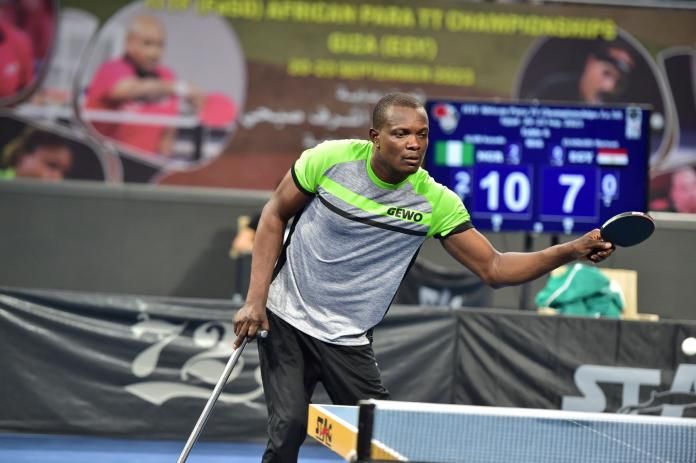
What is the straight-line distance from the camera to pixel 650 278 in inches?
439

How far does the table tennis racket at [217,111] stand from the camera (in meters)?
11.7

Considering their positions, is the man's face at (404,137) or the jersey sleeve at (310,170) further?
the jersey sleeve at (310,170)

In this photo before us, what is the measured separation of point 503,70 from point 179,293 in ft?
13.5

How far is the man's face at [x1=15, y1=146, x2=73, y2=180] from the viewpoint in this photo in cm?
1159

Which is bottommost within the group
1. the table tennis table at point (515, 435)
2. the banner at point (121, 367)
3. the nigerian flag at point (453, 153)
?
the banner at point (121, 367)

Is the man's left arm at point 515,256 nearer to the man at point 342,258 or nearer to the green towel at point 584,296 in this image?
the man at point 342,258

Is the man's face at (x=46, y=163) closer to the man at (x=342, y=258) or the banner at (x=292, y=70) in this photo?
the banner at (x=292, y=70)

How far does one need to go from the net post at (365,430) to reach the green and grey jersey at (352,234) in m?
1.14

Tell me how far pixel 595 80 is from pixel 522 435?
8.93m

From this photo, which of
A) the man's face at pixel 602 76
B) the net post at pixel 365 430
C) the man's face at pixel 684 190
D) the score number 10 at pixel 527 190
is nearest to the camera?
the net post at pixel 365 430

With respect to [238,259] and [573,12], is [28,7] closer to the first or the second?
[238,259]

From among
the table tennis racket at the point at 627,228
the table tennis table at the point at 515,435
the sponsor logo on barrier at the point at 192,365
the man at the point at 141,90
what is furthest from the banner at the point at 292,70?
the table tennis table at the point at 515,435

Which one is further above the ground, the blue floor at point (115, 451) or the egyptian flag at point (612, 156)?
the egyptian flag at point (612, 156)

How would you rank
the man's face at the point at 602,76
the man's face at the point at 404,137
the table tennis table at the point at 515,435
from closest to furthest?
1. the table tennis table at the point at 515,435
2. the man's face at the point at 404,137
3. the man's face at the point at 602,76
